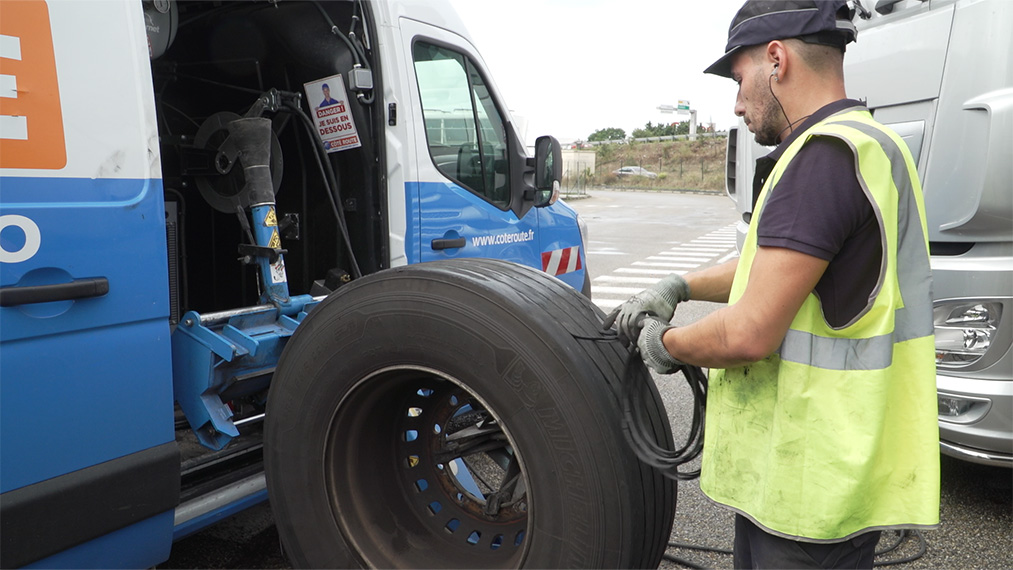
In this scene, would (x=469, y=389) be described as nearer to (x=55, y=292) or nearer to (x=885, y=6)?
(x=55, y=292)

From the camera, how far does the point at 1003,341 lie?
3.14m

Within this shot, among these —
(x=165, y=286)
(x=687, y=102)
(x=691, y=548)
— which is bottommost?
(x=691, y=548)

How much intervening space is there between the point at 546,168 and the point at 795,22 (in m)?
2.58

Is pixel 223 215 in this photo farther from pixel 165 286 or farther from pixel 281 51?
pixel 165 286

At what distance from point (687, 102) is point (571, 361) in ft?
238

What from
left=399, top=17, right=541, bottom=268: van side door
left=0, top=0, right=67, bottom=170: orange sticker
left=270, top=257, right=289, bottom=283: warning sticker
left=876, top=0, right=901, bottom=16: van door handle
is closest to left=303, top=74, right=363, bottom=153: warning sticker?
left=399, top=17, right=541, bottom=268: van side door

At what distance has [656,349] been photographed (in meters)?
1.93

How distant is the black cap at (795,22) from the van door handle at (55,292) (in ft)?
5.90

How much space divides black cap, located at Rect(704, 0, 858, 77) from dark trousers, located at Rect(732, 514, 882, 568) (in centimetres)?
114

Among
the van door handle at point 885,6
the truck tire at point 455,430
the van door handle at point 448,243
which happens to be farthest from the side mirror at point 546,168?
the truck tire at point 455,430

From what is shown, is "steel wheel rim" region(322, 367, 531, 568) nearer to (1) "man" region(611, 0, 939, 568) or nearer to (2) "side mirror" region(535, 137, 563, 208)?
(1) "man" region(611, 0, 939, 568)

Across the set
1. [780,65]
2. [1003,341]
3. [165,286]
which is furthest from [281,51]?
[1003,341]

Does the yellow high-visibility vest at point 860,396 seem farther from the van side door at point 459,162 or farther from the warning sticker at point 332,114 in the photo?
the warning sticker at point 332,114


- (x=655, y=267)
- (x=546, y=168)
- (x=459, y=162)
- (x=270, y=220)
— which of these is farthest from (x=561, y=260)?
(x=655, y=267)
